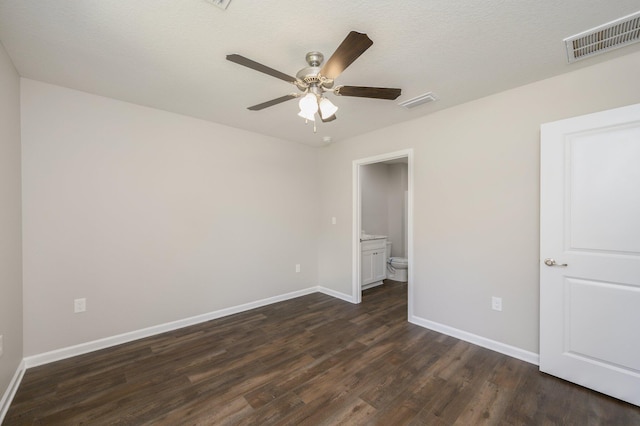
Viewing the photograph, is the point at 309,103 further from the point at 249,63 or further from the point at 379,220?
the point at 379,220

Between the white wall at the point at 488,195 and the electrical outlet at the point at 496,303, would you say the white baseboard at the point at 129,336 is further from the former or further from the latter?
the electrical outlet at the point at 496,303

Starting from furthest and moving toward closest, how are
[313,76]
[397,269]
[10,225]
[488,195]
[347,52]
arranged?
1. [397,269]
2. [488,195]
3. [10,225]
4. [313,76]
5. [347,52]

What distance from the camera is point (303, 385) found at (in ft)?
6.87

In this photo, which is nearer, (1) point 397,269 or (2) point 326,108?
(2) point 326,108

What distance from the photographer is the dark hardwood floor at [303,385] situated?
5.79 ft

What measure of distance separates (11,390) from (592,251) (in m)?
4.43

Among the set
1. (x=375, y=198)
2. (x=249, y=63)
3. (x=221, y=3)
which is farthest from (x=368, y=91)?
(x=375, y=198)

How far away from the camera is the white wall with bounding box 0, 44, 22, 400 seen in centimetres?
185

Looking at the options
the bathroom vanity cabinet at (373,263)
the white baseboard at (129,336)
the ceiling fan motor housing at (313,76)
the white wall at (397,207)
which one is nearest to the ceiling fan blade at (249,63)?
the ceiling fan motor housing at (313,76)

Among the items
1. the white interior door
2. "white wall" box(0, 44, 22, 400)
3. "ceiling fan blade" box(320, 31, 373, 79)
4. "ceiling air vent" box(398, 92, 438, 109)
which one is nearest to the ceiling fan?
"ceiling fan blade" box(320, 31, 373, 79)

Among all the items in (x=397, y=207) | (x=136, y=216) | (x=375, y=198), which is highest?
(x=375, y=198)

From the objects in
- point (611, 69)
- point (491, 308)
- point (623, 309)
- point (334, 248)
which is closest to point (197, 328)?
point (334, 248)

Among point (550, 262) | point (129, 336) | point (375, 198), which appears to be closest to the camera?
point (550, 262)

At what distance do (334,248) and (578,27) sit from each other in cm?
349
